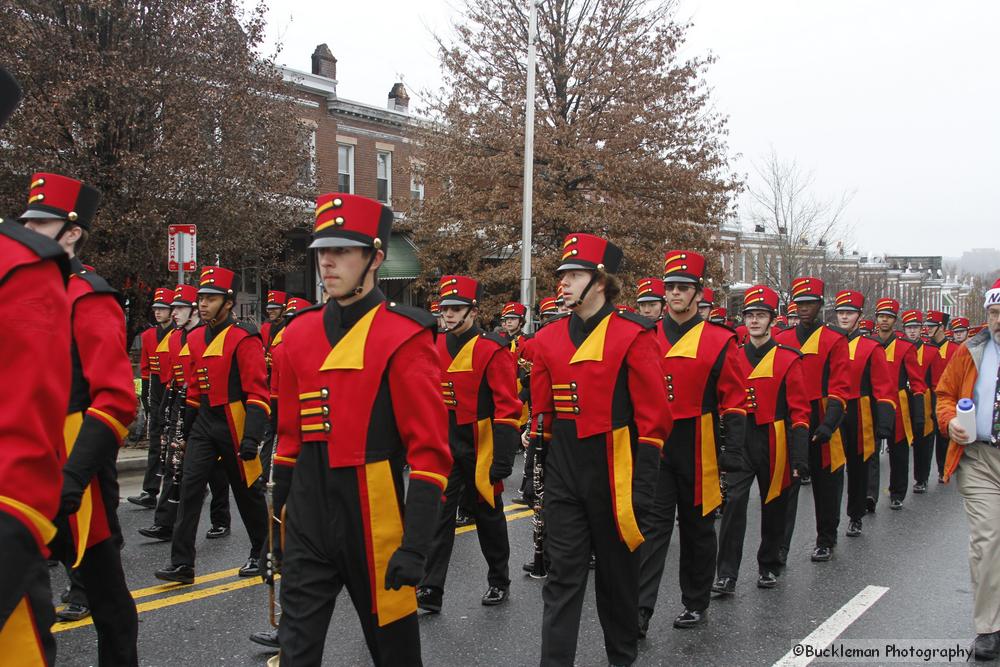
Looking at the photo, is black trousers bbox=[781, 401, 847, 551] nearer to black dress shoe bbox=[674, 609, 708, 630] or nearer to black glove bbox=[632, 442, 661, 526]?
black dress shoe bbox=[674, 609, 708, 630]

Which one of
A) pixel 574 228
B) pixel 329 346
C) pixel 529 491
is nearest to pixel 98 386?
pixel 329 346

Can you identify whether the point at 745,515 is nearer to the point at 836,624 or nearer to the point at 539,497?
the point at 836,624

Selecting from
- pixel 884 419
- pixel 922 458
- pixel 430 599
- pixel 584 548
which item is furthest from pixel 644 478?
pixel 922 458

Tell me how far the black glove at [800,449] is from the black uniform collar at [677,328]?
1.44 meters

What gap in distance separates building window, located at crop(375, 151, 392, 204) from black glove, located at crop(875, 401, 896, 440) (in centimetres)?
2370

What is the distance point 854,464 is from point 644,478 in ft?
17.1

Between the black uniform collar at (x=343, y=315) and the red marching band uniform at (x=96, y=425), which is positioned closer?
the black uniform collar at (x=343, y=315)

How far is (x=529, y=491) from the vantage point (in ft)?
32.4

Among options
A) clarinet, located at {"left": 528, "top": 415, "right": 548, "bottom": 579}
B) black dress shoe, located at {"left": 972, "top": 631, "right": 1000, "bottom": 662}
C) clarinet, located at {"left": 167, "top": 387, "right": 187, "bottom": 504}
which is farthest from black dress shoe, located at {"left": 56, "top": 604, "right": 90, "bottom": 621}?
black dress shoe, located at {"left": 972, "top": 631, "right": 1000, "bottom": 662}

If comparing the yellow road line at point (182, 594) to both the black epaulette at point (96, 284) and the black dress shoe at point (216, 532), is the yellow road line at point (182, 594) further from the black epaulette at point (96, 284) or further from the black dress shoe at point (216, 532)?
the black epaulette at point (96, 284)

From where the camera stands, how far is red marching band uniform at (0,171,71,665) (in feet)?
7.14

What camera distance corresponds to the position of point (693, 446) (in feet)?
19.6

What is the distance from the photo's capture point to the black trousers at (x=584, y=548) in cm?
444

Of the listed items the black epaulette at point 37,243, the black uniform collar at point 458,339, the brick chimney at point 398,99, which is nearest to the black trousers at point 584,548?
the black uniform collar at point 458,339
